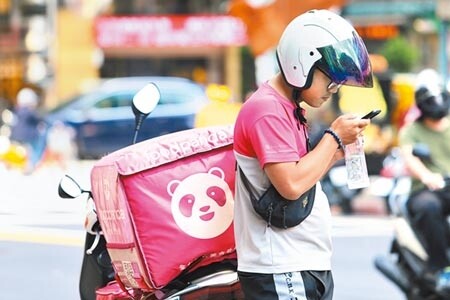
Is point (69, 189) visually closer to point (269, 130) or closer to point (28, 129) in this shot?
point (269, 130)

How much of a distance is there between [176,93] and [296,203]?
18.9 metres

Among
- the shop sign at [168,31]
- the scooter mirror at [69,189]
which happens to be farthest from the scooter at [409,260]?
the shop sign at [168,31]

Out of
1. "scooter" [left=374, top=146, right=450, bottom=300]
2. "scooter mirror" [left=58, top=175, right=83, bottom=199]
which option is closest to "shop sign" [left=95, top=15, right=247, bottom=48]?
"scooter" [left=374, top=146, right=450, bottom=300]

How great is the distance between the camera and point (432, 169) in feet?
21.6

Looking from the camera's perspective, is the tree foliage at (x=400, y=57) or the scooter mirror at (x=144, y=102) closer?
the scooter mirror at (x=144, y=102)

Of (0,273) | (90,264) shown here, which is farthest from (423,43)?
(90,264)

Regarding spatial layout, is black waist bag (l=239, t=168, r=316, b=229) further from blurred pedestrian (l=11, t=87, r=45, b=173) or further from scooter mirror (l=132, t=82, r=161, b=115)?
blurred pedestrian (l=11, t=87, r=45, b=173)

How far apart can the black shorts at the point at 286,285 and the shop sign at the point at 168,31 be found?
1149 inches

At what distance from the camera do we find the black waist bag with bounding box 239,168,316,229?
335 cm

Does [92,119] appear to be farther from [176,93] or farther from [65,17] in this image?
[65,17]

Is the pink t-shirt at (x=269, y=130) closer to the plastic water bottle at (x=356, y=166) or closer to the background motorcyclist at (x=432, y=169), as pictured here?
the plastic water bottle at (x=356, y=166)

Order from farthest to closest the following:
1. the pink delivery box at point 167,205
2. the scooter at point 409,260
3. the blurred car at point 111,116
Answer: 1. the blurred car at point 111,116
2. the scooter at point 409,260
3. the pink delivery box at point 167,205

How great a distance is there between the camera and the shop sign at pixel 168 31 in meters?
32.6

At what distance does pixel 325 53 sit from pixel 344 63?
67mm
